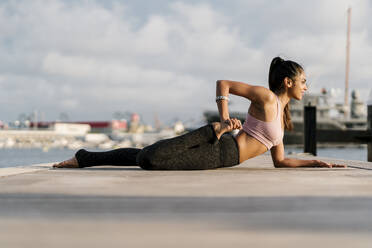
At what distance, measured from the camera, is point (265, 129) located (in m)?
3.65

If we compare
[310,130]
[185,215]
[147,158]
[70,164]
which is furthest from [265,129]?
[310,130]

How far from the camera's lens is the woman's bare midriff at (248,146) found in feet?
12.3

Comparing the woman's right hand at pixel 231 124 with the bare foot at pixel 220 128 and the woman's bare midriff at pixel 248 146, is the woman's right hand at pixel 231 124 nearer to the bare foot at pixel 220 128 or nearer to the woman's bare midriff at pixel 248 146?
the bare foot at pixel 220 128

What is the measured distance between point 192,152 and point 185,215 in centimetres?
202

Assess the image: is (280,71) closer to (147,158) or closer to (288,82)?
(288,82)

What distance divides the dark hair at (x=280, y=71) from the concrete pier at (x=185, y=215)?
4.07 feet

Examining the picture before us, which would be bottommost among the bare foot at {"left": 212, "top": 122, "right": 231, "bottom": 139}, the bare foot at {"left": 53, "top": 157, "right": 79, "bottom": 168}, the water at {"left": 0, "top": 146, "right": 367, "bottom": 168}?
the water at {"left": 0, "top": 146, "right": 367, "bottom": 168}

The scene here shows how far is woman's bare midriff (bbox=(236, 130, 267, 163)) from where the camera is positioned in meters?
3.74

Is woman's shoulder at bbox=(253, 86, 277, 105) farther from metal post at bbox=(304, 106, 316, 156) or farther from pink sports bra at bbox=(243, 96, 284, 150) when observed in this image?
metal post at bbox=(304, 106, 316, 156)

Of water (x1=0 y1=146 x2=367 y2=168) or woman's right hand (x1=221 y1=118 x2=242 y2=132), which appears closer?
woman's right hand (x1=221 y1=118 x2=242 y2=132)

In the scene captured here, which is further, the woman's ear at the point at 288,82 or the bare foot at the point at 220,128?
the woman's ear at the point at 288,82

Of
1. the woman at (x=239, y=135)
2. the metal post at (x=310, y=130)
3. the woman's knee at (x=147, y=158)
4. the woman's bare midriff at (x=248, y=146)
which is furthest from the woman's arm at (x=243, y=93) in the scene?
the metal post at (x=310, y=130)

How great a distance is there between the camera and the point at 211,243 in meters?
1.30

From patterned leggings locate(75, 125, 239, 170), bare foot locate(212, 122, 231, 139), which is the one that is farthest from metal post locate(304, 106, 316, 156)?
bare foot locate(212, 122, 231, 139)
